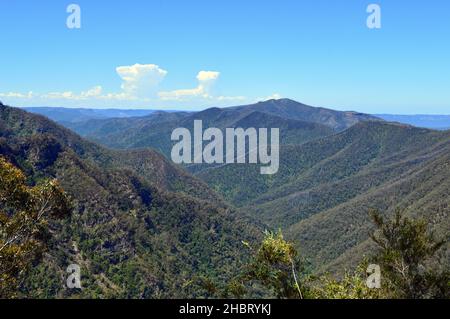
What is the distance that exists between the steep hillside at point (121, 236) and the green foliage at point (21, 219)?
250ft

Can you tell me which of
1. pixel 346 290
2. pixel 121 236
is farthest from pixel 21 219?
pixel 121 236

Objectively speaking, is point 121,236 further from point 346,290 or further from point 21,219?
point 346,290

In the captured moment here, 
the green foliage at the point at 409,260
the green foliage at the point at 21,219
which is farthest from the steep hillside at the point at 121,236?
the green foliage at the point at 409,260

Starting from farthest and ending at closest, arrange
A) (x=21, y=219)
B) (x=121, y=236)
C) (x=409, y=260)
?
(x=121, y=236) < (x=21, y=219) < (x=409, y=260)

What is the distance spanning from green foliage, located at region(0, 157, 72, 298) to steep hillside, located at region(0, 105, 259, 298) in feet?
250

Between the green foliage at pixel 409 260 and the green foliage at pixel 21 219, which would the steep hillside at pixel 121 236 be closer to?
the green foliage at pixel 21 219

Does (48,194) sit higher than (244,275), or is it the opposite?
(48,194)

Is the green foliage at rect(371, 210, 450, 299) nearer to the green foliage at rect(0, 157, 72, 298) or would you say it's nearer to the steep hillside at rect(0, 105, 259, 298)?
the green foliage at rect(0, 157, 72, 298)

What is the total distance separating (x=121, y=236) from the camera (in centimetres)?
14088

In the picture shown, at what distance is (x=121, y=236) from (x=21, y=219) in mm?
117828
